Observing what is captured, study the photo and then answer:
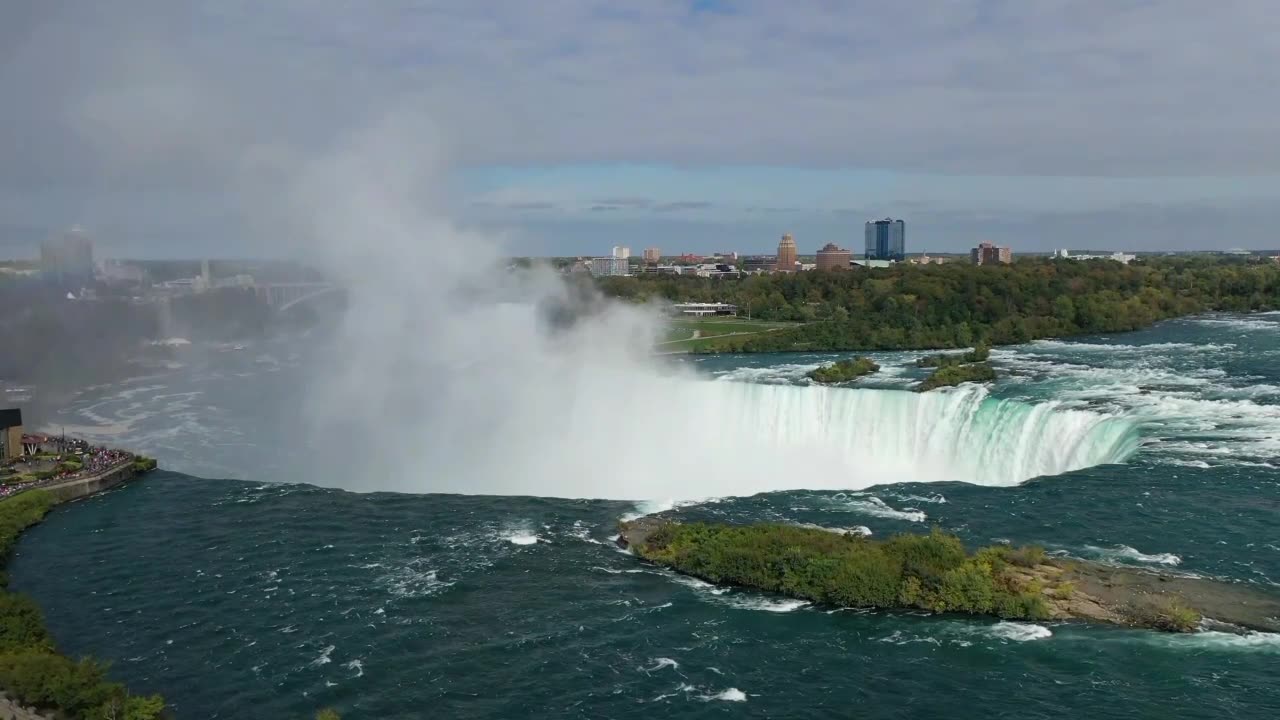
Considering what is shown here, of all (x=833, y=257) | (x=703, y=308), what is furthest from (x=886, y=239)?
(x=703, y=308)

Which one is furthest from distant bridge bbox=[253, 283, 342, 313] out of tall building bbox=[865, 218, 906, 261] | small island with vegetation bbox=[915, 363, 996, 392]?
tall building bbox=[865, 218, 906, 261]

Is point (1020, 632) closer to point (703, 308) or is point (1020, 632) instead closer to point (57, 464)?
point (57, 464)

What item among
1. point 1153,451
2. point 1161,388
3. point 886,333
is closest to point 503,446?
point 1153,451

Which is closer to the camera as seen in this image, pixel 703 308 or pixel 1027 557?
pixel 1027 557

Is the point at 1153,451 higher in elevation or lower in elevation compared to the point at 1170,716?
higher

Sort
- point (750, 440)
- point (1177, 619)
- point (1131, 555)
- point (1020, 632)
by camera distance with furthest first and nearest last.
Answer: point (750, 440)
point (1131, 555)
point (1020, 632)
point (1177, 619)

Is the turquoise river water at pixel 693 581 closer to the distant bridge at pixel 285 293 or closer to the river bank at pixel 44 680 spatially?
the river bank at pixel 44 680

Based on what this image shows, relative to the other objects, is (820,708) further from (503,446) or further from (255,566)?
(503,446)
